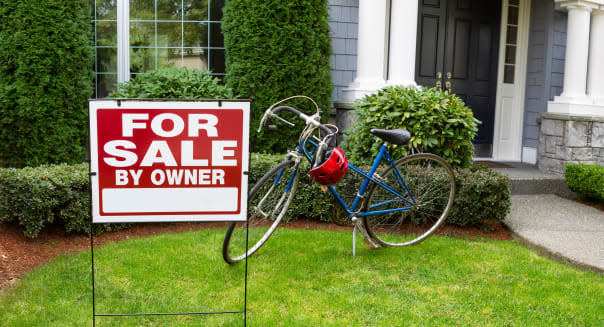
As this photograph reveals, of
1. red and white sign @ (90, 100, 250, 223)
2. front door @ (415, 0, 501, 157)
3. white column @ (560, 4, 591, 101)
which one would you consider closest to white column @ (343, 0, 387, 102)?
front door @ (415, 0, 501, 157)

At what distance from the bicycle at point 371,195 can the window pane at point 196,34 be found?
9.58 feet

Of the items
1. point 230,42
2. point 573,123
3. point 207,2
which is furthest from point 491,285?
point 207,2

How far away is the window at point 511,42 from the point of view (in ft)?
26.9

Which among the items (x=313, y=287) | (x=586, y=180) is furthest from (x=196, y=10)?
(x=586, y=180)

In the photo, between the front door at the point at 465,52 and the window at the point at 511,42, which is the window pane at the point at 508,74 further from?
the front door at the point at 465,52

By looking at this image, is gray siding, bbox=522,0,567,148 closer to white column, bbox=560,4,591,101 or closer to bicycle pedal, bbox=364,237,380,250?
white column, bbox=560,4,591,101

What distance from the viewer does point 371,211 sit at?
417 cm

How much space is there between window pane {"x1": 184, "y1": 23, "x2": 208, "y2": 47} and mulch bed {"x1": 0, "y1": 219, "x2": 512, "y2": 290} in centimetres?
270

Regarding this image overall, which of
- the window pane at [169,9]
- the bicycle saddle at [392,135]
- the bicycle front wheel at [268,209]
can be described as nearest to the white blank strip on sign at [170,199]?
the bicycle front wheel at [268,209]

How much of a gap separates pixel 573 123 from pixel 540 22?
1811 millimetres

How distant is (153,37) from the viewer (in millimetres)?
6656

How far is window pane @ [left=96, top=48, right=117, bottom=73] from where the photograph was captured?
→ 21.5 feet

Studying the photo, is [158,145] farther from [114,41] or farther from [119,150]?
[114,41]

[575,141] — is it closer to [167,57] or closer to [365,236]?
[365,236]
